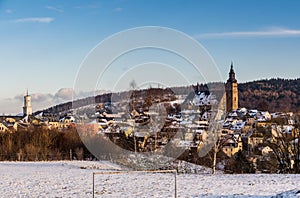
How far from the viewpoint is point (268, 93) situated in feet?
369

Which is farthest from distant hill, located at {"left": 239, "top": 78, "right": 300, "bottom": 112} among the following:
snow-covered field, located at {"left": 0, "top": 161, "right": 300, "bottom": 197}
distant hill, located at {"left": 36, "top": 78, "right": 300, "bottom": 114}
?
snow-covered field, located at {"left": 0, "top": 161, "right": 300, "bottom": 197}

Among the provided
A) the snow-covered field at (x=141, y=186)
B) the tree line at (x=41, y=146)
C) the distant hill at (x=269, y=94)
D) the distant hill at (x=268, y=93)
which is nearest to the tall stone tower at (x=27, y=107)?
the distant hill at (x=269, y=94)

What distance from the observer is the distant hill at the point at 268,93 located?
101000mm

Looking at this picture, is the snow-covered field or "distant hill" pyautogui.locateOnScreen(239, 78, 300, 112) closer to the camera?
the snow-covered field

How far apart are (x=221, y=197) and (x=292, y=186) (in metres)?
3.81

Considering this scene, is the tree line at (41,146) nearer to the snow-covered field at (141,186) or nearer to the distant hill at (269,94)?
the snow-covered field at (141,186)

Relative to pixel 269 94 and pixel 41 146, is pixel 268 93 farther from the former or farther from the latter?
pixel 41 146

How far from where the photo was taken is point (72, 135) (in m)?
46.2

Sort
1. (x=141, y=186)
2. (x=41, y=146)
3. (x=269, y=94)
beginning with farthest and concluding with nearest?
(x=269, y=94), (x=41, y=146), (x=141, y=186)

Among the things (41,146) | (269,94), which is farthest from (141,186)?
(269,94)

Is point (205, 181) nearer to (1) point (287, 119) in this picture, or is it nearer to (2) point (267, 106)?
(1) point (287, 119)

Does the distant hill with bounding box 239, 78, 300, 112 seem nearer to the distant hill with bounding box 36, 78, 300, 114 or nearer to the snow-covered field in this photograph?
the distant hill with bounding box 36, 78, 300, 114

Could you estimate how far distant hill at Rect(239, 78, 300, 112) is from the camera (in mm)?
101000

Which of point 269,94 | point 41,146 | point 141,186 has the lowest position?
point 141,186
